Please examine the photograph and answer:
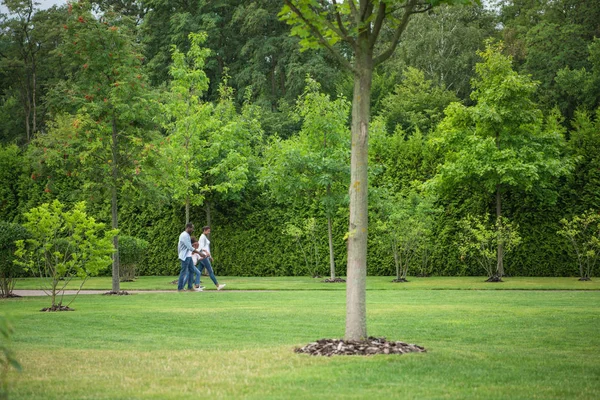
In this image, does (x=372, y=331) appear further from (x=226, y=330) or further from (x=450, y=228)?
(x=450, y=228)

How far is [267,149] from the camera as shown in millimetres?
26562

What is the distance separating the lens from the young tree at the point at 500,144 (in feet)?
76.5

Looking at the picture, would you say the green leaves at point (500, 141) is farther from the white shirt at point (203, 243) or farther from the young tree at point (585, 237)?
the white shirt at point (203, 243)

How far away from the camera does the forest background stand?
19969mm

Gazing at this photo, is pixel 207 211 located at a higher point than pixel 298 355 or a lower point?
higher

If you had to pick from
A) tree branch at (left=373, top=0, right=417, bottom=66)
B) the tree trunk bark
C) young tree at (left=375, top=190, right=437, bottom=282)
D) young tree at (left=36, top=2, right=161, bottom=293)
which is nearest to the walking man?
young tree at (left=36, top=2, right=161, bottom=293)

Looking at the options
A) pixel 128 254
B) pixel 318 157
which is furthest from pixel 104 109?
pixel 128 254

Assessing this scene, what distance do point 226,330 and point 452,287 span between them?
36.9 ft

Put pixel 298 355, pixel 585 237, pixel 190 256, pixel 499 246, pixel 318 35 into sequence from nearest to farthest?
pixel 298 355 < pixel 318 35 < pixel 190 256 < pixel 585 237 < pixel 499 246

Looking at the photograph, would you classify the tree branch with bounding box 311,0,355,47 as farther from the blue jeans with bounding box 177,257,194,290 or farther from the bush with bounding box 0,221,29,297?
the blue jeans with bounding box 177,257,194,290

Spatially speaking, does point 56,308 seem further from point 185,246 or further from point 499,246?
point 499,246

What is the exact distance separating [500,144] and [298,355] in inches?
722

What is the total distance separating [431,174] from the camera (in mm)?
27375

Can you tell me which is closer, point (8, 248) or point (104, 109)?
point (8, 248)
